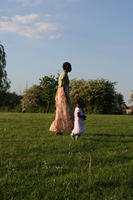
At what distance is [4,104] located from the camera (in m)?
82.1

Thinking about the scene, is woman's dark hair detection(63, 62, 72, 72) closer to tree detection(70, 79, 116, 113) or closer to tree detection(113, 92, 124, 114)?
tree detection(70, 79, 116, 113)

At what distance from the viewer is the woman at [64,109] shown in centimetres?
1445

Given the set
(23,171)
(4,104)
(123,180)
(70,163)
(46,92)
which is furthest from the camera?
(4,104)

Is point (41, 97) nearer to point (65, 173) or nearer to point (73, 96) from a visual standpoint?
point (73, 96)

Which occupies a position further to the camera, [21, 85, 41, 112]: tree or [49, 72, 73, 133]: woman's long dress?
[21, 85, 41, 112]: tree

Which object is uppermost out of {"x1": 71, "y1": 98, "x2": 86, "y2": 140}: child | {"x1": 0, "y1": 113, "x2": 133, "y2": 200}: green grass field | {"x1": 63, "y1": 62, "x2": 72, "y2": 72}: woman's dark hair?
{"x1": 63, "y1": 62, "x2": 72, "y2": 72}: woman's dark hair

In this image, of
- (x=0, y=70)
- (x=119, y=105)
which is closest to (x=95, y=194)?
(x=0, y=70)

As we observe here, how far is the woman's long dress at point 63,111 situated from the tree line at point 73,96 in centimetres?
5521

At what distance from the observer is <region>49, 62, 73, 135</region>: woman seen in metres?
14.4

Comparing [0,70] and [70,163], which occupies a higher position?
[0,70]

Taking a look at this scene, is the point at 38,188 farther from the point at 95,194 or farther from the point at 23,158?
the point at 23,158

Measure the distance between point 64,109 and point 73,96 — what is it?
65.2 m

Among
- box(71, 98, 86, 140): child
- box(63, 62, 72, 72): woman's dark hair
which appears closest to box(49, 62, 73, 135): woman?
box(63, 62, 72, 72): woman's dark hair

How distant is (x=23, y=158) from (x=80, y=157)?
1246 millimetres
